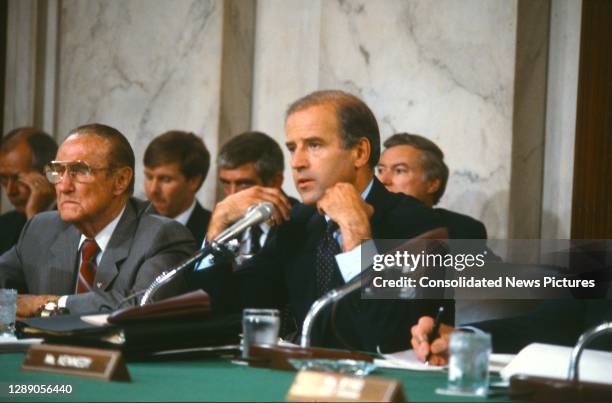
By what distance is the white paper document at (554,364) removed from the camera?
283 cm

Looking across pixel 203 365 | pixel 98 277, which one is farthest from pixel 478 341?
pixel 98 277

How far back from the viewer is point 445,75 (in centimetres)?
594

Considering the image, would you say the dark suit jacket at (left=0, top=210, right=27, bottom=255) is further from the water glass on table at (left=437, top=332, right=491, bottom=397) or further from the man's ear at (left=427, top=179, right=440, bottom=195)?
the water glass on table at (left=437, top=332, right=491, bottom=397)

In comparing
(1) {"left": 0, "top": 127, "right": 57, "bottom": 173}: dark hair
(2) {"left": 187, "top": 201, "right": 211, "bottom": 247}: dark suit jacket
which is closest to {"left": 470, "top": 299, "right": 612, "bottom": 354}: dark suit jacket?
(2) {"left": 187, "top": 201, "right": 211, "bottom": 247}: dark suit jacket

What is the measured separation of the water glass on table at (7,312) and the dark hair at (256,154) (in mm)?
2830

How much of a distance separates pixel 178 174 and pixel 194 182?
115 millimetres

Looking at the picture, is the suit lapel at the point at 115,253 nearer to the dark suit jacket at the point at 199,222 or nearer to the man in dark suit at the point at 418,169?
the man in dark suit at the point at 418,169

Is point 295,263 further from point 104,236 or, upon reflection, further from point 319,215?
point 104,236

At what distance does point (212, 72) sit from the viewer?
22.9ft

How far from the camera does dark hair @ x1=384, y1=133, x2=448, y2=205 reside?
5.79m

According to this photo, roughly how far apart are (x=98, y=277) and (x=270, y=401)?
89.9 inches

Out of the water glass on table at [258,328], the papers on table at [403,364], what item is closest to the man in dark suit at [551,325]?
the papers on table at [403,364]

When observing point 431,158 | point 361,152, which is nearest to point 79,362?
point 361,152

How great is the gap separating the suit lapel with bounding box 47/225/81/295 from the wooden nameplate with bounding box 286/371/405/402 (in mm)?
2516
